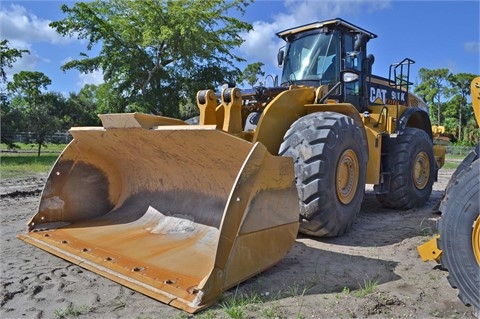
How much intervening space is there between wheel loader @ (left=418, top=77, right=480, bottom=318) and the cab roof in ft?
11.9

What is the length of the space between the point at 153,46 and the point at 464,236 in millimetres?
19402

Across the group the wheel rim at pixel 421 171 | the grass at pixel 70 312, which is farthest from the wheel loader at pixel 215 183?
the wheel rim at pixel 421 171

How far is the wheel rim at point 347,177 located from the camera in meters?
4.45

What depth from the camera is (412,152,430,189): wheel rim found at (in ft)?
21.5

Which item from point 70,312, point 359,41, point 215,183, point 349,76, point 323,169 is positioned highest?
point 359,41

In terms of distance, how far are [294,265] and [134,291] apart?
1.39 meters

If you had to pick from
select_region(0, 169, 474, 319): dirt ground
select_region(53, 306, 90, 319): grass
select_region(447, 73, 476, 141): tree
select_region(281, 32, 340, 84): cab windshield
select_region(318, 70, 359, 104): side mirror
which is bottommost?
select_region(53, 306, 90, 319): grass

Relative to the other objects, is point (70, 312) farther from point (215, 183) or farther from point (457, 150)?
point (457, 150)

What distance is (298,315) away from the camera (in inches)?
104

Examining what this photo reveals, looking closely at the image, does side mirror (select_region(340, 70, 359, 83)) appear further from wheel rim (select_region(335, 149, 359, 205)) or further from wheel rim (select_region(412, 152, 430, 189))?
wheel rim (select_region(412, 152, 430, 189))

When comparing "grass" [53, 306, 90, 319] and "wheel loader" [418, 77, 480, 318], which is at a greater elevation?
"wheel loader" [418, 77, 480, 318]

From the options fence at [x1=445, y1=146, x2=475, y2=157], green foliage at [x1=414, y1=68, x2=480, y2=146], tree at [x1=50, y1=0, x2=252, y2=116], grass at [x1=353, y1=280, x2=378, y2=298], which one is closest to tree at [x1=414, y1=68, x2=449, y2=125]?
green foliage at [x1=414, y1=68, x2=480, y2=146]

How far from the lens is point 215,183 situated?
417 cm

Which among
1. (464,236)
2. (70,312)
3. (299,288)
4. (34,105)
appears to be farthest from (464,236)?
(34,105)
